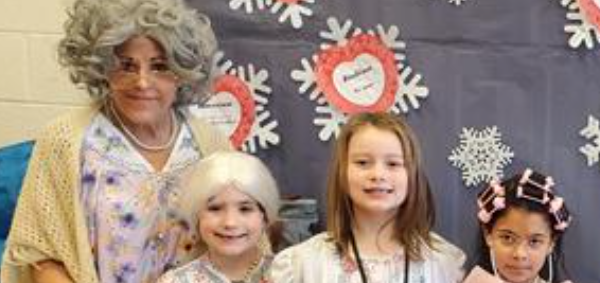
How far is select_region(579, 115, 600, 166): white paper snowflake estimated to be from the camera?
1928 mm

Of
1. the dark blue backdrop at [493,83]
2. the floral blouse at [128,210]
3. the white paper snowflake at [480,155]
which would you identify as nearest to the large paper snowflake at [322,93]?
the dark blue backdrop at [493,83]

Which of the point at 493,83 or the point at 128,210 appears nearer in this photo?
the point at 128,210

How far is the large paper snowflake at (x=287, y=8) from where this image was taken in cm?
204

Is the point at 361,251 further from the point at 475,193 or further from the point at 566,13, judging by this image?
the point at 566,13

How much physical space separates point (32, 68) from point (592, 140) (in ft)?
4.51

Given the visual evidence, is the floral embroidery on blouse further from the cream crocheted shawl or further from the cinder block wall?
the cinder block wall

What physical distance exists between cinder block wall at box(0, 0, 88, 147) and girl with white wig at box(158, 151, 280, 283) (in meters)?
0.81

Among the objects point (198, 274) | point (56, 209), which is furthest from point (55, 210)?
point (198, 274)

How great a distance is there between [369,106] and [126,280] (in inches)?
26.2

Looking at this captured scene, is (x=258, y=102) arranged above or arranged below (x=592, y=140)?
above

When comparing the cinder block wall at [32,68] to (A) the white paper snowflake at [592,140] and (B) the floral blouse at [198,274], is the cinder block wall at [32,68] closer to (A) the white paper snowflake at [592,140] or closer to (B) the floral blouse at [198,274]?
(B) the floral blouse at [198,274]

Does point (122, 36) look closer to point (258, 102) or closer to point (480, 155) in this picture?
point (258, 102)

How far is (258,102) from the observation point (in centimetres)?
211

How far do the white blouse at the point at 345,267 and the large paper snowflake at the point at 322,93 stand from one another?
45 centimetres
